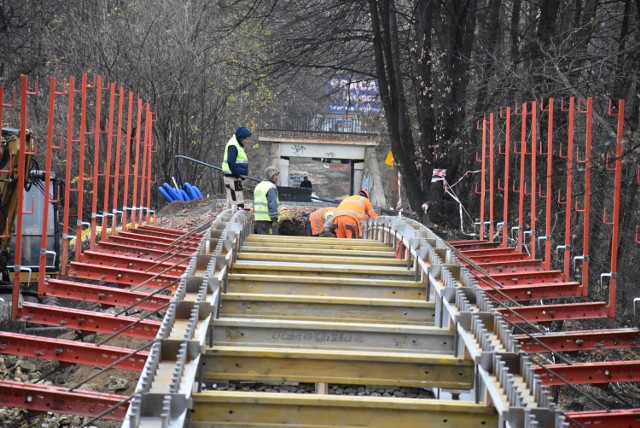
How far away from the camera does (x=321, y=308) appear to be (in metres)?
9.64

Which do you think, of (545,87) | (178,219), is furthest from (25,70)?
(545,87)

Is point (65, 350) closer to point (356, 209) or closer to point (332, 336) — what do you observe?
point (332, 336)

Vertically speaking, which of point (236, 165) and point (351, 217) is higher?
point (236, 165)

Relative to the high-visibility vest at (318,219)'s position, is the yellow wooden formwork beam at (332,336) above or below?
below

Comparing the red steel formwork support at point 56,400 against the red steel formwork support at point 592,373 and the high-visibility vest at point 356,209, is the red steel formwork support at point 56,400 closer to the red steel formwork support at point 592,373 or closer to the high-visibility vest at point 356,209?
the red steel formwork support at point 592,373

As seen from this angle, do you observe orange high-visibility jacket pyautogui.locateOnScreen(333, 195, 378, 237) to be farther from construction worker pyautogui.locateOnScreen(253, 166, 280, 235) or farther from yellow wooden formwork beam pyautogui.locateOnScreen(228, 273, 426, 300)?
yellow wooden formwork beam pyautogui.locateOnScreen(228, 273, 426, 300)

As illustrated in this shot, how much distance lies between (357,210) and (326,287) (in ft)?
24.8

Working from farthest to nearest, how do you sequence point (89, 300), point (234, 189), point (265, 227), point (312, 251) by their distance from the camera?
point (265, 227), point (234, 189), point (312, 251), point (89, 300)

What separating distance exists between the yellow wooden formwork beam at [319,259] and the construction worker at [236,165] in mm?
5509

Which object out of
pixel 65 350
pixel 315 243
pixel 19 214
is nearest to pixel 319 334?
pixel 65 350

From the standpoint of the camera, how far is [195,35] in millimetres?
34969

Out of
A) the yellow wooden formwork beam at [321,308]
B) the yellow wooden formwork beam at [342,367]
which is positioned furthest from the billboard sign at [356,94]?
the yellow wooden formwork beam at [342,367]

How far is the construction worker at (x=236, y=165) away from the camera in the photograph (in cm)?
1802

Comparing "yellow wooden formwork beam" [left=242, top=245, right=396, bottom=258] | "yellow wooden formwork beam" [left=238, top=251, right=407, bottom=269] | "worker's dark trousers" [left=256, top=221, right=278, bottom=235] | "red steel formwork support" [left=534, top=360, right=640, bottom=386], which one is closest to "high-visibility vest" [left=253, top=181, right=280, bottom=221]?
"worker's dark trousers" [left=256, top=221, right=278, bottom=235]
